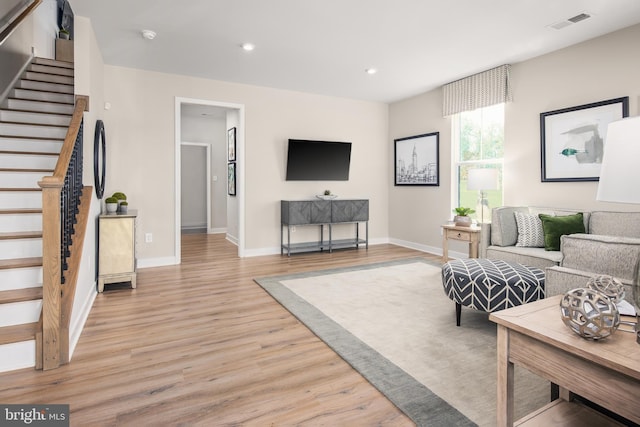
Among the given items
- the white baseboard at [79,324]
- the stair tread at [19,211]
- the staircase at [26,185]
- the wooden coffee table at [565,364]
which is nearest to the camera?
the wooden coffee table at [565,364]

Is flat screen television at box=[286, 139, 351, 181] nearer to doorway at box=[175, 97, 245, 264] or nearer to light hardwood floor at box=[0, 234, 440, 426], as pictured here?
doorway at box=[175, 97, 245, 264]

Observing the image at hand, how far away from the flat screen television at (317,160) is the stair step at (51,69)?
3194mm

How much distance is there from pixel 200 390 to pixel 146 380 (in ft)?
1.14

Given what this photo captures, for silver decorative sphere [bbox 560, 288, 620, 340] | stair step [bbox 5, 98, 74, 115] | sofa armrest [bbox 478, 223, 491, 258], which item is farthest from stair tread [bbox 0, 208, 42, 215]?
sofa armrest [bbox 478, 223, 491, 258]

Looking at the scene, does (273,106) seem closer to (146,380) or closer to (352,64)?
(352,64)

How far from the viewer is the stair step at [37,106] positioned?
154 inches

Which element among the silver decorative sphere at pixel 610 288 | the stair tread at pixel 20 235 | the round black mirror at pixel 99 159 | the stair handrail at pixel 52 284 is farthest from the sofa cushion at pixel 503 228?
the round black mirror at pixel 99 159

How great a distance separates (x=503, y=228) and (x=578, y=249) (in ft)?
6.60

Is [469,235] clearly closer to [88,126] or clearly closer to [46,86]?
[88,126]

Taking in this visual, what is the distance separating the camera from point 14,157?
130 inches

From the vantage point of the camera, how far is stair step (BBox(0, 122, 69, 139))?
361 centimetres

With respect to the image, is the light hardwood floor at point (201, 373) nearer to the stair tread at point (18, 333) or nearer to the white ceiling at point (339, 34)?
the stair tread at point (18, 333)

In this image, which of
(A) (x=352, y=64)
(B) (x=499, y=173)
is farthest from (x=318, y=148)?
(B) (x=499, y=173)

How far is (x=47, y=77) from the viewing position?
464 centimetres
